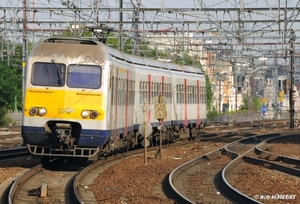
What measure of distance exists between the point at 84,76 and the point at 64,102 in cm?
87

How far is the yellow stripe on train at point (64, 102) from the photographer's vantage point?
17391mm

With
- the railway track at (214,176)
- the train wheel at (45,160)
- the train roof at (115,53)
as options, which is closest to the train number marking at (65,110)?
the train roof at (115,53)

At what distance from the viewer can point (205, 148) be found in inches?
1124

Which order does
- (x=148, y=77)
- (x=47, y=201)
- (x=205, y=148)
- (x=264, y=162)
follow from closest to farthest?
(x=47, y=201) < (x=264, y=162) < (x=148, y=77) < (x=205, y=148)

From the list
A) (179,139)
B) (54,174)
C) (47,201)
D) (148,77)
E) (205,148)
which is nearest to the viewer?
(47,201)

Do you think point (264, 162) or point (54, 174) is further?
point (264, 162)

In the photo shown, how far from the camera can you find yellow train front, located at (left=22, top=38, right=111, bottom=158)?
17.4m

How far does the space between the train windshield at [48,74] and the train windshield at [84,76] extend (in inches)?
7.7

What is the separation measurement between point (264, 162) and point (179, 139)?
445 inches

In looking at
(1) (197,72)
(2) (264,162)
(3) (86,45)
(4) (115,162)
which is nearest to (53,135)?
(3) (86,45)

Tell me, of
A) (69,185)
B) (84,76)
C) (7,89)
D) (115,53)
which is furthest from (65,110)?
(7,89)

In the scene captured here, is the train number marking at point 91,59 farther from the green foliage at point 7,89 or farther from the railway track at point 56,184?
the green foliage at point 7,89

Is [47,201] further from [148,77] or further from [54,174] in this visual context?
[148,77]

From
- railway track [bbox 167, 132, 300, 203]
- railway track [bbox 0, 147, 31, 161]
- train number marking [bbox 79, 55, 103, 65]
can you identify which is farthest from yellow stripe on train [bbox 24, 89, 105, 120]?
railway track [bbox 0, 147, 31, 161]
